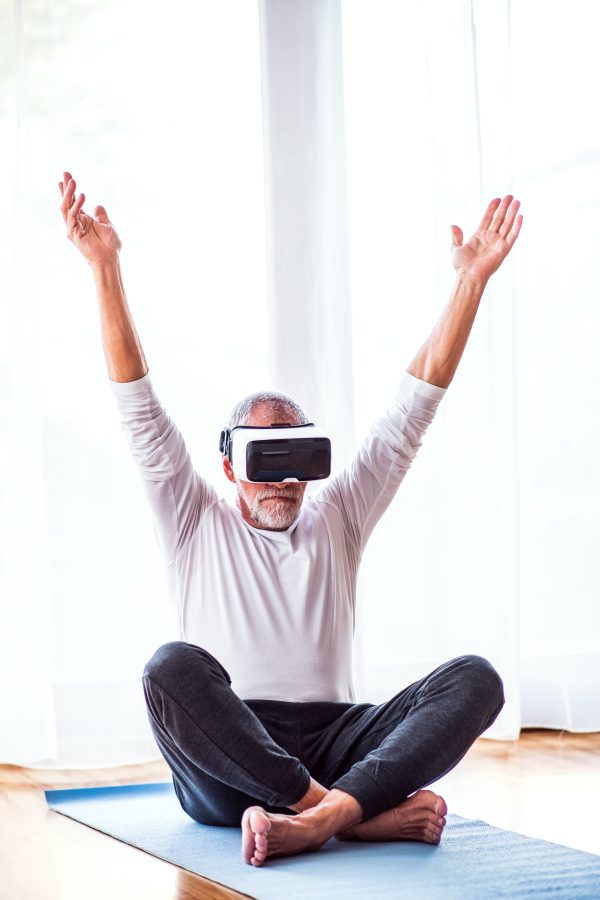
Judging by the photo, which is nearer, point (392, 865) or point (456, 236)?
point (392, 865)

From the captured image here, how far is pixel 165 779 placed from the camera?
2066 mm

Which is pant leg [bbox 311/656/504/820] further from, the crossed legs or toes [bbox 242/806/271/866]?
toes [bbox 242/806/271/866]

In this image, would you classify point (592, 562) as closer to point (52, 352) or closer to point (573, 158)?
point (573, 158)

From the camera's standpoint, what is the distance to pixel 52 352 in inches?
86.1

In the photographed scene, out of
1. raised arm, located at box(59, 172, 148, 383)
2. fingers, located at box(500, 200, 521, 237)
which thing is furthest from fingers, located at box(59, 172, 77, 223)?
fingers, located at box(500, 200, 521, 237)

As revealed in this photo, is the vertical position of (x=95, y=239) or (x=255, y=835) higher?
(x=95, y=239)

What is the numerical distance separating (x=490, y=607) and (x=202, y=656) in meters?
1.19

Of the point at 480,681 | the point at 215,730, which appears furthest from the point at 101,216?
the point at 480,681

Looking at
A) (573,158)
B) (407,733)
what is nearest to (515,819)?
(407,733)

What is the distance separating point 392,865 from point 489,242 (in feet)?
3.80

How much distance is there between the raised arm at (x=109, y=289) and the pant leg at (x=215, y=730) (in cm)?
49

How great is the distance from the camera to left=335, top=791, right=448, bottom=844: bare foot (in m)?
1.42

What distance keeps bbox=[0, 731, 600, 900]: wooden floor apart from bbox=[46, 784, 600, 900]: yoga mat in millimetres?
42

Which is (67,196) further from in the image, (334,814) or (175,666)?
(334,814)
